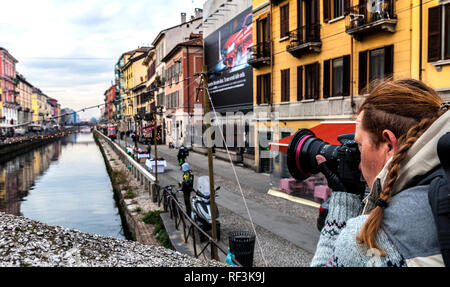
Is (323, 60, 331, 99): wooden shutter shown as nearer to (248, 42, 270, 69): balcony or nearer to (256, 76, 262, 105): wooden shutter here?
(248, 42, 270, 69): balcony

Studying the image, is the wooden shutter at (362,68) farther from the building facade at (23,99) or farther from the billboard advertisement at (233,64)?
the building facade at (23,99)

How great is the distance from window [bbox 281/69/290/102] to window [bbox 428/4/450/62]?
312 inches

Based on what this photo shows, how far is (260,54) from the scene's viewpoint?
20.7 m

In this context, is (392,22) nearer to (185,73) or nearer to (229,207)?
(229,207)

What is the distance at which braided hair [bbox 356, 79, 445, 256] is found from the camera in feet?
3.87

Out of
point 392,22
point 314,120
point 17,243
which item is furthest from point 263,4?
point 17,243

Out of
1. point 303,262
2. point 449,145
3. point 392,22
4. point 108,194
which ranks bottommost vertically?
point 108,194

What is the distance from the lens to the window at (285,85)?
59.9 ft

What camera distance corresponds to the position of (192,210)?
10375mm

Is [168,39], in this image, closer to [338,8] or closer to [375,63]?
[338,8]

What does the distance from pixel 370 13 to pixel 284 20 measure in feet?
20.2

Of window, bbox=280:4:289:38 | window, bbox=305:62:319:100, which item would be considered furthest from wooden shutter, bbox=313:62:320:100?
window, bbox=280:4:289:38

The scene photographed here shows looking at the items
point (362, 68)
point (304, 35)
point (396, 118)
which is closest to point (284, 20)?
point (304, 35)

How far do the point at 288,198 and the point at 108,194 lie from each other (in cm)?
1405
